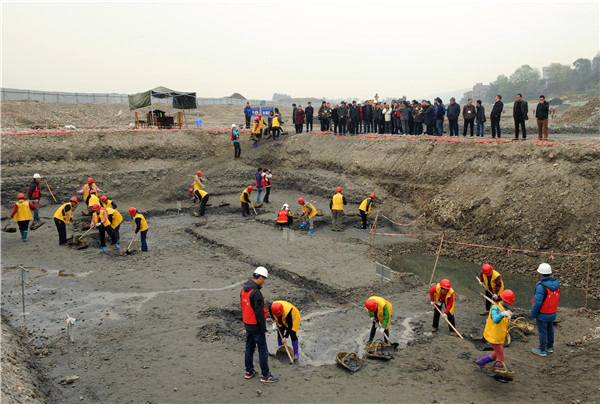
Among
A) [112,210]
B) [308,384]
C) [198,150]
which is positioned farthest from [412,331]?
[198,150]

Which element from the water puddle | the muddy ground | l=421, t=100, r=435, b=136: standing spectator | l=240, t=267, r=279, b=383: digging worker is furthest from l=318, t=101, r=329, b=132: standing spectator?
l=240, t=267, r=279, b=383: digging worker

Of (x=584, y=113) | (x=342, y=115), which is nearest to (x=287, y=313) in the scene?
(x=342, y=115)

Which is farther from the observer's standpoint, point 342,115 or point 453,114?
point 342,115

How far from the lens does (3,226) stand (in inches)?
765

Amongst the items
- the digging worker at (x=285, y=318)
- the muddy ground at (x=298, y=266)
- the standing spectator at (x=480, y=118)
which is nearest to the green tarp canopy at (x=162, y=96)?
the muddy ground at (x=298, y=266)

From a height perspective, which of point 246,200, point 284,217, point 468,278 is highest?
point 246,200

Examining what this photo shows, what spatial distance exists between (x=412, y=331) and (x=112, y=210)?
35.9 feet

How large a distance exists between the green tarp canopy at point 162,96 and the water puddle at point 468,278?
21.8m

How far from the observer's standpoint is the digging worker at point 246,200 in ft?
66.7

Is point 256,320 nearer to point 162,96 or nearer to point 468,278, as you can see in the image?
point 468,278

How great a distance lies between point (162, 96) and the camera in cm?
3194

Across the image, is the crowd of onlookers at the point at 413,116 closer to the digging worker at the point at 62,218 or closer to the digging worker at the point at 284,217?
the digging worker at the point at 284,217

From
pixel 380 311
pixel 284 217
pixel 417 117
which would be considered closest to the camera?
pixel 380 311

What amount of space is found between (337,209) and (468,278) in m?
5.65
